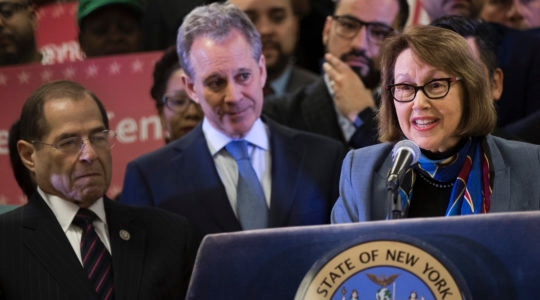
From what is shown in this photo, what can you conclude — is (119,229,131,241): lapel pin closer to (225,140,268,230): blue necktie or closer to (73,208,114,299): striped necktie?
(73,208,114,299): striped necktie

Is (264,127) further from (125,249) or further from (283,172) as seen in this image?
(125,249)

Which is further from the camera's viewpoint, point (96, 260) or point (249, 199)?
point (249, 199)

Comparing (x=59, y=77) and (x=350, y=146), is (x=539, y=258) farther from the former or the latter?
(x=59, y=77)

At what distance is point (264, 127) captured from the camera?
151 inches

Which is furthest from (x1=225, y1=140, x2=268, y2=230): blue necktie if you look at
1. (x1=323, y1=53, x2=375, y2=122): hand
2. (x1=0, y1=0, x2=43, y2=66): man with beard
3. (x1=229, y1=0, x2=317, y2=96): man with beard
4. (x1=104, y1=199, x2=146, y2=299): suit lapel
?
(x1=0, y1=0, x2=43, y2=66): man with beard

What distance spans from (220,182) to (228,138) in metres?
0.16

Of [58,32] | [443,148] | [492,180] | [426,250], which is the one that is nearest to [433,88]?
[443,148]

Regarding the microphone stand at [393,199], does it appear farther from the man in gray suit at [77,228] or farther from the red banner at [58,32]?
the red banner at [58,32]

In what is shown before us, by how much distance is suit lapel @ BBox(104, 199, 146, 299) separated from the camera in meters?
3.20

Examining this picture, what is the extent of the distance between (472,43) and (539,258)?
1.50m

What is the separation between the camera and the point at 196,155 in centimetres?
376

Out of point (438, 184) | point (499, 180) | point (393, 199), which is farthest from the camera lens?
point (438, 184)

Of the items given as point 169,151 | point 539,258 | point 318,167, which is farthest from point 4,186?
point 539,258

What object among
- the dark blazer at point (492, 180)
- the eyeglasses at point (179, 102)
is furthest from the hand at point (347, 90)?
the dark blazer at point (492, 180)
